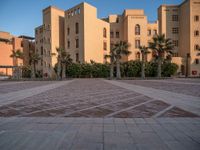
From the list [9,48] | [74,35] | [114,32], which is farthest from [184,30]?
[9,48]

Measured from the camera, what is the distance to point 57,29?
5272 centimetres

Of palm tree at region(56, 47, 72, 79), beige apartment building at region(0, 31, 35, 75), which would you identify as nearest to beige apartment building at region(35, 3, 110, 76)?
palm tree at region(56, 47, 72, 79)

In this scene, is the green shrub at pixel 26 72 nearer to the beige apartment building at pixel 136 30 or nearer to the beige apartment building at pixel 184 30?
the beige apartment building at pixel 136 30

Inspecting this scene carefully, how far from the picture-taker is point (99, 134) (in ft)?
14.9

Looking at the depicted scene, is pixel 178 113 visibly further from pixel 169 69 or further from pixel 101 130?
pixel 169 69

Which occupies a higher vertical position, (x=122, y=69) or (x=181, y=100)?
(x=122, y=69)

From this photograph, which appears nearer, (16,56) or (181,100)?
(181,100)

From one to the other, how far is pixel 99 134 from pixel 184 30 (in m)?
51.9

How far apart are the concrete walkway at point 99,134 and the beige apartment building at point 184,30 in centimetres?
4468

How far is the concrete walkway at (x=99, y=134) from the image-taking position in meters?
3.86

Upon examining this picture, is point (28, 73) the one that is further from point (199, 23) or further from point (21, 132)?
point (21, 132)

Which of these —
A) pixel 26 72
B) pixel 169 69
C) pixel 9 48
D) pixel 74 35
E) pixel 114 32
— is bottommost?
pixel 26 72

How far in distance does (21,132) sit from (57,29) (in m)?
51.1

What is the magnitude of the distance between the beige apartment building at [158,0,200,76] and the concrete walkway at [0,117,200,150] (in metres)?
44.7
